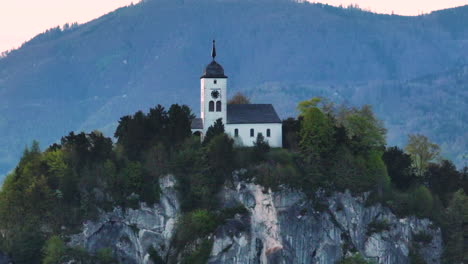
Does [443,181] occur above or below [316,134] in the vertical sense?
below

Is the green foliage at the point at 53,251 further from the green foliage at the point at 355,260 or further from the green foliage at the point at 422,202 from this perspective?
the green foliage at the point at 422,202

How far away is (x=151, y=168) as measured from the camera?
12219 centimetres

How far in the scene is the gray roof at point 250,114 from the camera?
126625 mm

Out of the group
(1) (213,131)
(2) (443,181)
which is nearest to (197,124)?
(1) (213,131)

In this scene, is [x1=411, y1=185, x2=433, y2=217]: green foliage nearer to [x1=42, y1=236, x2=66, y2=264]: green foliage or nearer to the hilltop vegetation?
the hilltop vegetation

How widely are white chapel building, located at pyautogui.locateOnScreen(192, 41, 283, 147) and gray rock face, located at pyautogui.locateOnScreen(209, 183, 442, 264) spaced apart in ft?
24.6

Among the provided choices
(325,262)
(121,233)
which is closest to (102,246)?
(121,233)

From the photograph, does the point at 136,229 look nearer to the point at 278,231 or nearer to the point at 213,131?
the point at 213,131

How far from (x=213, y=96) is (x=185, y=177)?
1016cm

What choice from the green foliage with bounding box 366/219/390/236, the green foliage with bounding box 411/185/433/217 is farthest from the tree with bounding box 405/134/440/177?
the green foliage with bounding box 366/219/390/236

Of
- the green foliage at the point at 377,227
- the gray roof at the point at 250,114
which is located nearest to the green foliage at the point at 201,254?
the gray roof at the point at 250,114

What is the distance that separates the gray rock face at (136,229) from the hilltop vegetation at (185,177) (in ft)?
2.71

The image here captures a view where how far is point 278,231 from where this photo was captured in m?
118

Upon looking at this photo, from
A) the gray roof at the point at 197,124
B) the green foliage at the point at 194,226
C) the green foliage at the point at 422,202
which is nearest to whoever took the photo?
the green foliage at the point at 194,226
